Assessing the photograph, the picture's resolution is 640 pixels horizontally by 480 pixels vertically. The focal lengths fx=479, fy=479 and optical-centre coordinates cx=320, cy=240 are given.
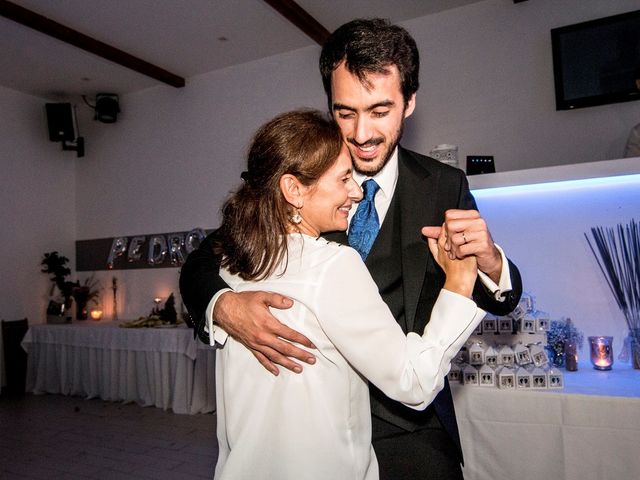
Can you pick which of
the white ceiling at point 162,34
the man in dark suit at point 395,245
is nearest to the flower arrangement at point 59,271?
A: the white ceiling at point 162,34

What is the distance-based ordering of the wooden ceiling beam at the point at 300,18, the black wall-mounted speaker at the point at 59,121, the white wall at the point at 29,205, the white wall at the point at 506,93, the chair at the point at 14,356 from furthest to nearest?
the black wall-mounted speaker at the point at 59,121
the white wall at the point at 29,205
the chair at the point at 14,356
the wooden ceiling beam at the point at 300,18
the white wall at the point at 506,93

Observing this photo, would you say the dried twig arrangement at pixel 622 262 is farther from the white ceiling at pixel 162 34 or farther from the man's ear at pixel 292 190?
the man's ear at pixel 292 190

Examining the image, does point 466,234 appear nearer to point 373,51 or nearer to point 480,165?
point 373,51

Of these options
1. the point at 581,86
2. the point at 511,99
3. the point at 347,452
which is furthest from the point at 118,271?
the point at 347,452

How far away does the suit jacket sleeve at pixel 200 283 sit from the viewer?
1204 mm

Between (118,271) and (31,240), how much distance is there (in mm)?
1139

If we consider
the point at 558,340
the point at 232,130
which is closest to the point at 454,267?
the point at 558,340

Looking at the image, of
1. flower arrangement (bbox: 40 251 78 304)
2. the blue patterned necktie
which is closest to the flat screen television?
the blue patterned necktie

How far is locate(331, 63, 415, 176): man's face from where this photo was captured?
131cm

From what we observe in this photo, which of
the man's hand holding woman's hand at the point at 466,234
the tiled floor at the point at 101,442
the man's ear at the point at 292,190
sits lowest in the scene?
the tiled floor at the point at 101,442

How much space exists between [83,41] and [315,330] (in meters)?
4.64

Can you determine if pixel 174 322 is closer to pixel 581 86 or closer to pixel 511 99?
pixel 511 99

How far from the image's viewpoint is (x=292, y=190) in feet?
3.42

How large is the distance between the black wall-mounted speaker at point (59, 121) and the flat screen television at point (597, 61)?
5.54 metres
